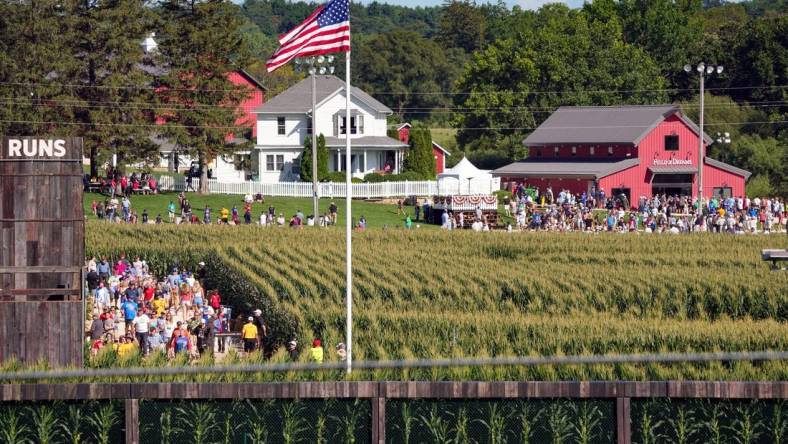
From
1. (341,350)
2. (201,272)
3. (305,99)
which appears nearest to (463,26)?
(305,99)

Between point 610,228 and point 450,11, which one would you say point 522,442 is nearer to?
point 610,228

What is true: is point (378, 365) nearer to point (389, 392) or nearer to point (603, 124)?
point (389, 392)

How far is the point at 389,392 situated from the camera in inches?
761

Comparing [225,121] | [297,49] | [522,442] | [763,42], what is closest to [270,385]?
[522,442]

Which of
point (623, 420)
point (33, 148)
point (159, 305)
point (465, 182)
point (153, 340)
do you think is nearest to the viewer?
point (623, 420)

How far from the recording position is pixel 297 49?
82.6ft

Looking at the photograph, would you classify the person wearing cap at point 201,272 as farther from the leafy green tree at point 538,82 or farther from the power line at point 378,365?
the leafy green tree at point 538,82

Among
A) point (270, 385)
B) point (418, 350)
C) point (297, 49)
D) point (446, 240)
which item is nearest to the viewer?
point (270, 385)

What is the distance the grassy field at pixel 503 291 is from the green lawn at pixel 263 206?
430 inches

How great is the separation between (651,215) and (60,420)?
49.2 meters

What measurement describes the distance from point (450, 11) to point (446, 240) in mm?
119193

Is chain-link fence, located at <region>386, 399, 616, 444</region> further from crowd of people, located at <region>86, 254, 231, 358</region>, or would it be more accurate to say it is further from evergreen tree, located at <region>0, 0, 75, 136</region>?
evergreen tree, located at <region>0, 0, 75, 136</region>

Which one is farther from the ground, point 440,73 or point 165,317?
point 440,73

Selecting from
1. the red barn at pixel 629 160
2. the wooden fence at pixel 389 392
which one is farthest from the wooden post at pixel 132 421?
the red barn at pixel 629 160
